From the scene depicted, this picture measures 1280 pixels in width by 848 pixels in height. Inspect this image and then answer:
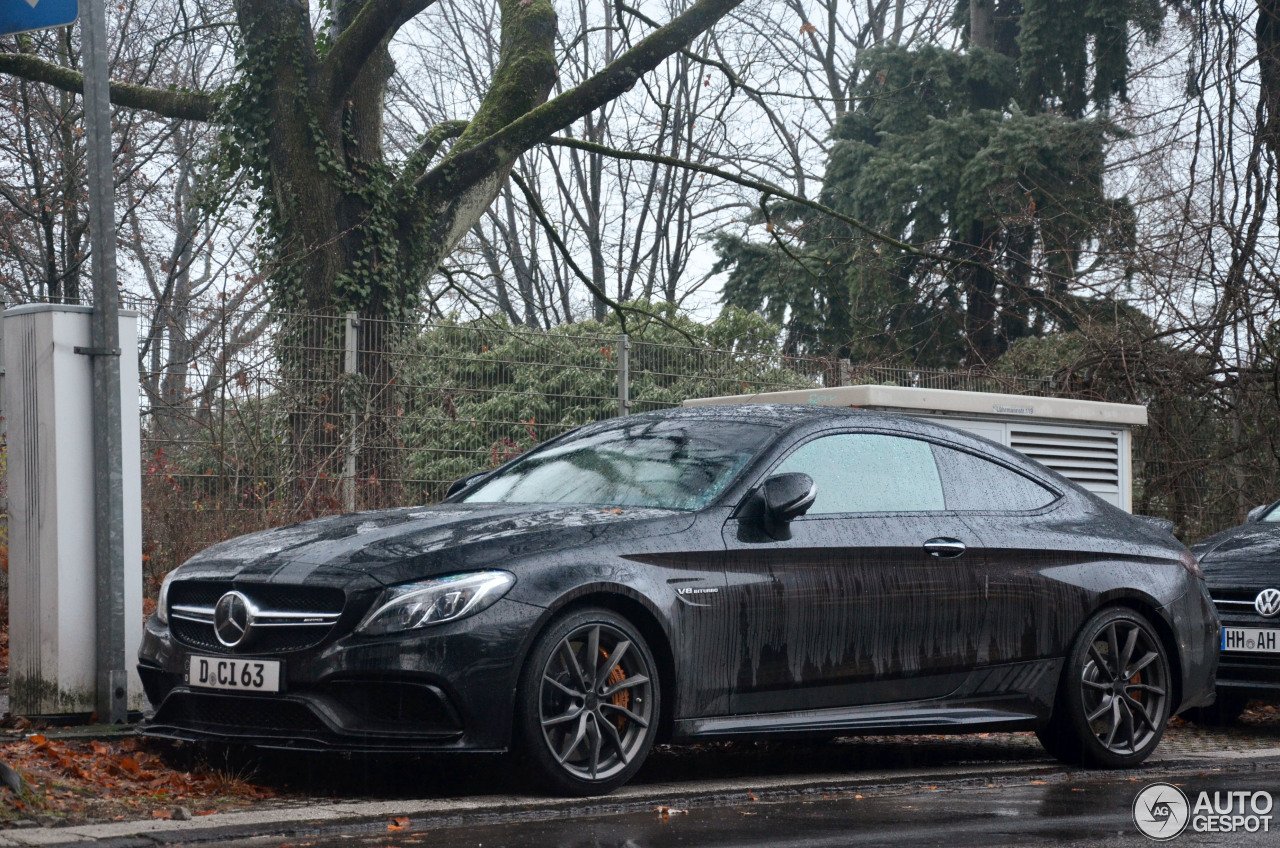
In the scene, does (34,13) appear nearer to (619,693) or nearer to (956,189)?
(619,693)

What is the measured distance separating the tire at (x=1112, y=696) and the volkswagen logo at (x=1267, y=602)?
167cm

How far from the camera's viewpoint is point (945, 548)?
6934mm

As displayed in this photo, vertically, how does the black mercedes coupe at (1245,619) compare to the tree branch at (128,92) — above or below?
below

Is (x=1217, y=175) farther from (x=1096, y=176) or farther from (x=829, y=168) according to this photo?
(x=829, y=168)

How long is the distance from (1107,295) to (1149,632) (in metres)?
13.0

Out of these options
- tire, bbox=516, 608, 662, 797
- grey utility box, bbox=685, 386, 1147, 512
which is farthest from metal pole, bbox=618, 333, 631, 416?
tire, bbox=516, 608, 662, 797

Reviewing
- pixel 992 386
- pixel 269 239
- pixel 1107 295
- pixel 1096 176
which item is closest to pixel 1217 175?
pixel 1107 295

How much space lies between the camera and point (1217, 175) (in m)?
19.4

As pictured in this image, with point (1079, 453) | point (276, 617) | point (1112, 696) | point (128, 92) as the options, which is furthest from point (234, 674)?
point (128, 92)

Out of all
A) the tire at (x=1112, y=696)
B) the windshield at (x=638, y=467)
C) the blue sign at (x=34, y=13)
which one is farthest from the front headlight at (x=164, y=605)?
the tire at (x=1112, y=696)

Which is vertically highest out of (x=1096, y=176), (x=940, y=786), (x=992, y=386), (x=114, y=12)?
(x=114, y=12)

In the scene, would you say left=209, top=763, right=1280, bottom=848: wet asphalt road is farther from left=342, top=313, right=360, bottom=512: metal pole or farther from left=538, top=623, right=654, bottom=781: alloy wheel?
left=342, top=313, right=360, bottom=512: metal pole

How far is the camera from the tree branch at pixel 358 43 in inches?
588

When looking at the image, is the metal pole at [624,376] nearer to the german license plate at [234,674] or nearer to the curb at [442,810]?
the curb at [442,810]
